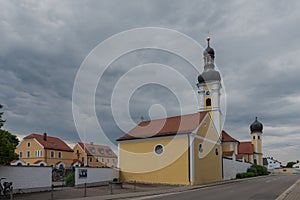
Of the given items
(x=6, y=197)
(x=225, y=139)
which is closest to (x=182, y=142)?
(x=6, y=197)

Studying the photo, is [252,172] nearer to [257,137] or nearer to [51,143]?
[257,137]

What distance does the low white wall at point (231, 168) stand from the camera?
42500 millimetres

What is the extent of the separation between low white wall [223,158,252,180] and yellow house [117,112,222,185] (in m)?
A: 3.56

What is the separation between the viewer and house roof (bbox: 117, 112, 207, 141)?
32938mm

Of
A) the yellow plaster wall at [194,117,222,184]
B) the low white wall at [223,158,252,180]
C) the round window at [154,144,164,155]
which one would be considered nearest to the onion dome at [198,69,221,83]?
the low white wall at [223,158,252,180]

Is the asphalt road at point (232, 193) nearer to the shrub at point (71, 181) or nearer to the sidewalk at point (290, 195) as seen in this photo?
the sidewalk at point (290, 195)

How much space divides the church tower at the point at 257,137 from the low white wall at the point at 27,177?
204 ft

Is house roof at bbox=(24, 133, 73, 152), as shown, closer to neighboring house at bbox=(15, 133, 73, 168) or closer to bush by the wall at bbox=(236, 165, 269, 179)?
neighboring house at bbox=(15, 133, 73, 168)

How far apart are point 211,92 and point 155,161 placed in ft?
75.9

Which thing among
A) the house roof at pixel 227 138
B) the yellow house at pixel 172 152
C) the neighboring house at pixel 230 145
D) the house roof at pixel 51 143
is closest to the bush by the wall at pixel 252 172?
the neighboring house at pixel 230 145

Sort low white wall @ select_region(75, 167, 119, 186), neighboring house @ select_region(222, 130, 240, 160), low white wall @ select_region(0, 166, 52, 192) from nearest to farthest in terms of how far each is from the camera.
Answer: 1. low white wall @ select_region(0, 166, 52, 192)
2. low white wall @ select_region(75, 167, 119, 186)
3. neighboring house @ select_region(222, 130, 240, 160)

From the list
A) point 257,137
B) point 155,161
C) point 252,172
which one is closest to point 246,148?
point 257,137

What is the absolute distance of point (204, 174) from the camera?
3400 centimetres

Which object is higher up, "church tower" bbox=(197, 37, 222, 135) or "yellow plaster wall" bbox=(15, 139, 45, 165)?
"church tower" bbox=(197, 37, 222, 135)
